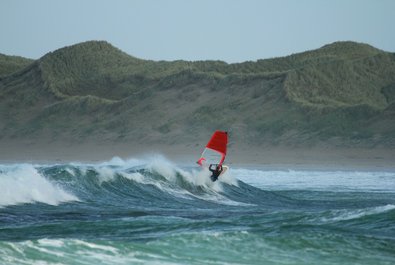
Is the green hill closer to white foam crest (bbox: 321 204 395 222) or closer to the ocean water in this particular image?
the ocean water

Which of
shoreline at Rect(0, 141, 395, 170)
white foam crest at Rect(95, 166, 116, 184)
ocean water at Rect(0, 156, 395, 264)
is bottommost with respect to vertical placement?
ocean water at Rect(0, 156, 395, 264)

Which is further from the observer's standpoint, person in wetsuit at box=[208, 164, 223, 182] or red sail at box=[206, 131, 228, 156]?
red sail at box=[206, 131, 228, 156]

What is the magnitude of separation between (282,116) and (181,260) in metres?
46.6

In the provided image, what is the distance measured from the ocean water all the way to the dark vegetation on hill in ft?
76.8

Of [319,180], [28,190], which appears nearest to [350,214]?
[28,190]

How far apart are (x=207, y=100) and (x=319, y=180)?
1289 inches

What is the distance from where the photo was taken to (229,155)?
5012 centimetres

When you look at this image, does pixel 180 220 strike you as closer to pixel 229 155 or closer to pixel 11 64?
pixel 229 155

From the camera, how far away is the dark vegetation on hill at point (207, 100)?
57031 millimetres

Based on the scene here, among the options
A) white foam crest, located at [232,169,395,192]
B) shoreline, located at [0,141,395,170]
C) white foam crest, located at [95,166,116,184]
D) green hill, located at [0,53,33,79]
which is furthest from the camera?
green hill, located at [0,53,33,79]

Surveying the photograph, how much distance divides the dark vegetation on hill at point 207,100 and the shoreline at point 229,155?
4.88 feet

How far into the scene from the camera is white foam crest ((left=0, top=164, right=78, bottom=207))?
888 inches

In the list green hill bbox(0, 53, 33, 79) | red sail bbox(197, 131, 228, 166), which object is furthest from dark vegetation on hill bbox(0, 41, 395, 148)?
red sail bbox(197, 131, 228, 166)

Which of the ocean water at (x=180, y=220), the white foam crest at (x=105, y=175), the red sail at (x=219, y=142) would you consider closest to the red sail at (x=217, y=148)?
the red sail at (x=219, y=142)
